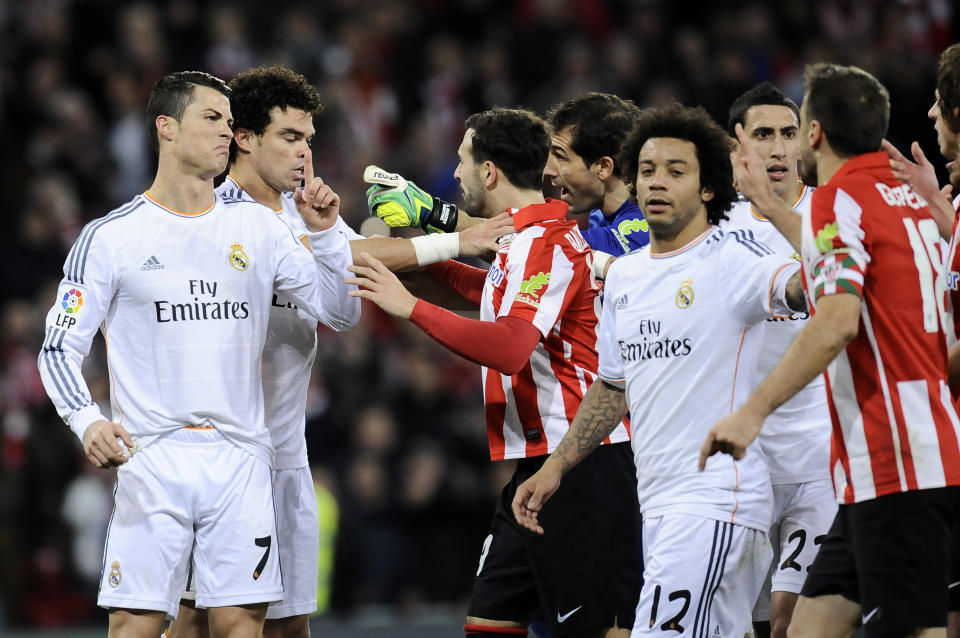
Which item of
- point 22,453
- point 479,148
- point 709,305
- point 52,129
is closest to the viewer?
point 709,305

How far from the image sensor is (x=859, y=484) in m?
4.62

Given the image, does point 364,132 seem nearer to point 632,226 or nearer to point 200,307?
point 632,226

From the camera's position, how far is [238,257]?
19.1 ft

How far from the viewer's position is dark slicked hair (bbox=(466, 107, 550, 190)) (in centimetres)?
634

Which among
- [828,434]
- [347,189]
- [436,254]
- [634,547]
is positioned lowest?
[634,547]

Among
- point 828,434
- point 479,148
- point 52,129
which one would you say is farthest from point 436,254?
point 52,129

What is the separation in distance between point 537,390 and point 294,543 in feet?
4.59

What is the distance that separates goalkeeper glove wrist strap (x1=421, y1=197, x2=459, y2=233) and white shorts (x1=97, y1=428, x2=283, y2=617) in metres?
1.78

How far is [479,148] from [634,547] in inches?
79.2

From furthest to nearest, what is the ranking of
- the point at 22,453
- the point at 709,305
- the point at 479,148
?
the point at 22,453, the point at 479,148, the point at 709,305

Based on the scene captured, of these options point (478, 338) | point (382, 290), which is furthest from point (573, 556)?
point (382, 290)

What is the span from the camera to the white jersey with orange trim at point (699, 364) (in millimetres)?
5113

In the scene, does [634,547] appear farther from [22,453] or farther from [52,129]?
[52,129]

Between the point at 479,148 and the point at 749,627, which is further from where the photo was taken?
the point at 479,148
